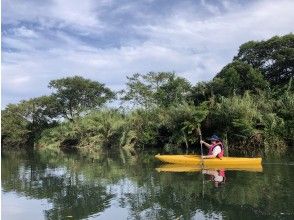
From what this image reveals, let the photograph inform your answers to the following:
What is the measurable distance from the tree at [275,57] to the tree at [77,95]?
18881 millimetres

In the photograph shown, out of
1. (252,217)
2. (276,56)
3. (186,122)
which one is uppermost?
(276,56)

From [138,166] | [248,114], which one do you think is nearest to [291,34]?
[248,114]

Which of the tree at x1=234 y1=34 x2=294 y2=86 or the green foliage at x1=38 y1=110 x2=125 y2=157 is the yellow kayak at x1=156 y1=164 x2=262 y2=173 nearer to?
the green foliage at x1=38 y1=110 x2=125 y2=157

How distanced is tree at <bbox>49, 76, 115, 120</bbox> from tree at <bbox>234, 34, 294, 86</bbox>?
1888 cm

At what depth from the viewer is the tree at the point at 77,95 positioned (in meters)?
49.9

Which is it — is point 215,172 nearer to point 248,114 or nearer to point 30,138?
point 248,114

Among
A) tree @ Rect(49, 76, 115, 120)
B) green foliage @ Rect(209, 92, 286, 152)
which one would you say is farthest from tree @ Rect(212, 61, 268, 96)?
tree @ Rect(49, 76, 115, 120)

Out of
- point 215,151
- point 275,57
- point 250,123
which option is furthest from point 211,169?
point 275,57

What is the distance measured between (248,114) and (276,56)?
501 inches

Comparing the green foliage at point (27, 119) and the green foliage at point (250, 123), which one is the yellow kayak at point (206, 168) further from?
the green foliage at point (27, 119)

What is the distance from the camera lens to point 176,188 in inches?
500

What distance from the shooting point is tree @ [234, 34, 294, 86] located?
119ft

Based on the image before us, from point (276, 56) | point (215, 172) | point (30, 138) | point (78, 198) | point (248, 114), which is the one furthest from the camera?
point (30, 138)

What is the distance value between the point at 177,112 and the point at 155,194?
16727 millimetres
